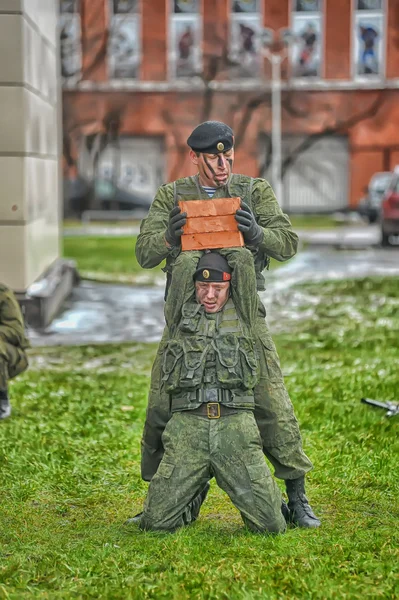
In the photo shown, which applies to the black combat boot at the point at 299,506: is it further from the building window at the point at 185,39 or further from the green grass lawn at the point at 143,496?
the building window at the point at 185,39

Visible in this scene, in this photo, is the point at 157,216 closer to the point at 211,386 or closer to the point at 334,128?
the point at 211,386

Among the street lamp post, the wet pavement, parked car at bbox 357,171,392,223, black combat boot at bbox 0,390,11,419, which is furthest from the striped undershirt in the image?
the street lamp post

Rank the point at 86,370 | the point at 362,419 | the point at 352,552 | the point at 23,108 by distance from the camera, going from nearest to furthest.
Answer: the point at 352,552 → the point at 362,419 → the point at 86,370 → the point at 23,108

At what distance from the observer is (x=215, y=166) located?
18.2ft

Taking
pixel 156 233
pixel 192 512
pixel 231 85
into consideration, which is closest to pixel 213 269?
pixel 156 233

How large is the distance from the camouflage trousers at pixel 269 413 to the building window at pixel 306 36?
3798 centimetres

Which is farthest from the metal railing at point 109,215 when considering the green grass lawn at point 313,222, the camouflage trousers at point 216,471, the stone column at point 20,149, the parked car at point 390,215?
the camouflage trousers at point 216,471

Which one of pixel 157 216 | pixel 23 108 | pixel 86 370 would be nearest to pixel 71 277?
pixel 23 108

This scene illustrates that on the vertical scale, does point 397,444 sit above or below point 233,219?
below

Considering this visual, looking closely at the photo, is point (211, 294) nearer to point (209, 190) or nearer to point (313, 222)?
point (209, 190)

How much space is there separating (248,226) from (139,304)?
10.4 m

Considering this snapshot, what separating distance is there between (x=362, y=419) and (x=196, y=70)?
117 feet

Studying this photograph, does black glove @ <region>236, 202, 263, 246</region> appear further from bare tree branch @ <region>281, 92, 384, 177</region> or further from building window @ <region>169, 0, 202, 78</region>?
building window @ <region>169, 0, 202, 78</region>

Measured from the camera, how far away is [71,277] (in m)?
17.1
